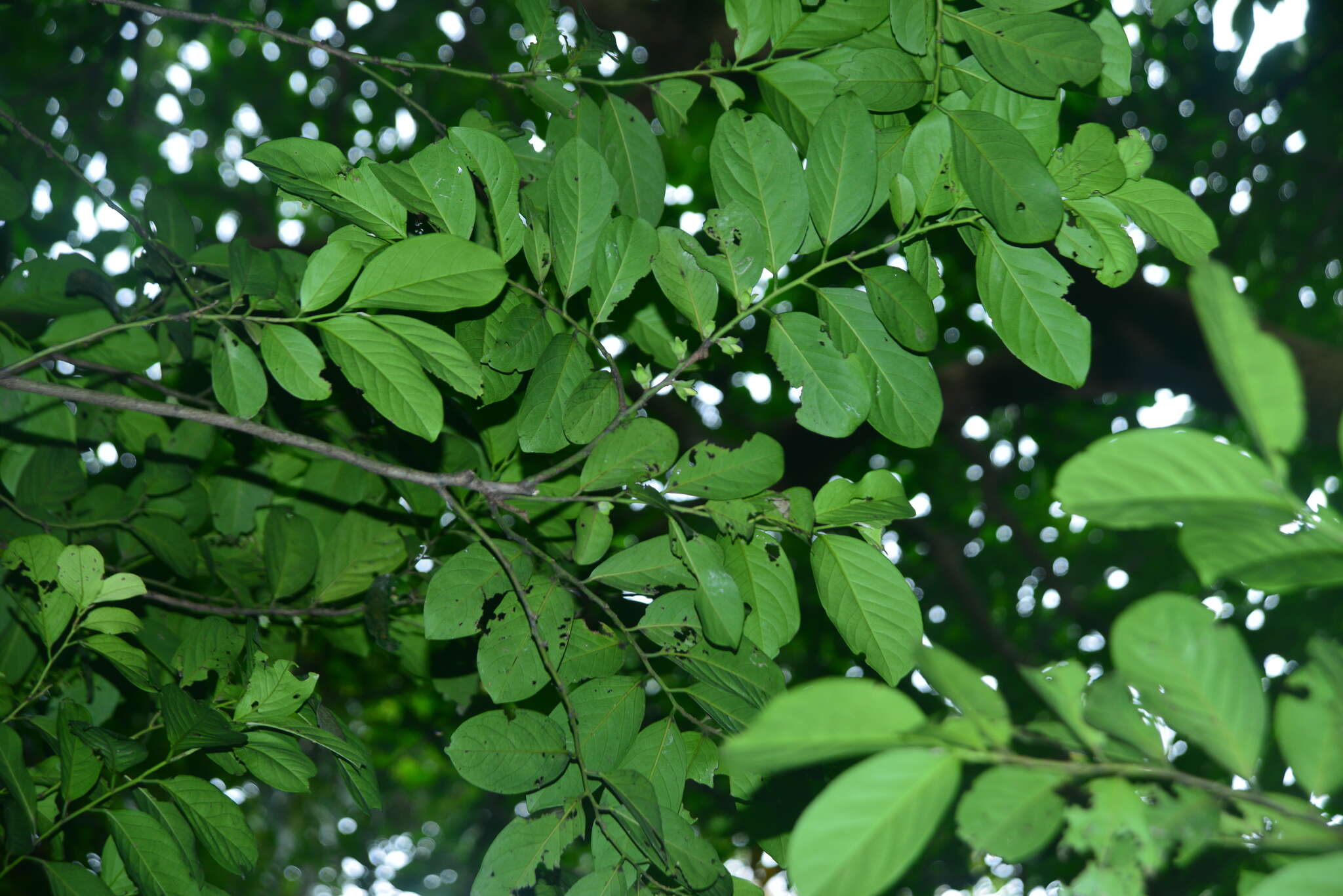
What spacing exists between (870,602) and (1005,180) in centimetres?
47

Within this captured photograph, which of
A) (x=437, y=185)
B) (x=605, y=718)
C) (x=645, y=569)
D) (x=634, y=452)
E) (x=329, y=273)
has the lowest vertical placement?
(x=605, y=718)

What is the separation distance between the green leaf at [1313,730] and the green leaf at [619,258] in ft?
2.27

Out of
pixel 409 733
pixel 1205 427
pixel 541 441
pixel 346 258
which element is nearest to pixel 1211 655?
pixel 541 441

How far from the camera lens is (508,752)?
94cm

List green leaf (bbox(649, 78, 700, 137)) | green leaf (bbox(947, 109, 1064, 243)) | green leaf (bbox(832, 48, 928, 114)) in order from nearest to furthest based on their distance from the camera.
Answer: green leaf (bbox(947, 109, 1064, 243)) < green leaf (bbox(832, 48, 928, 114)) < green leaf (bbox(649, 78, 700, 137))

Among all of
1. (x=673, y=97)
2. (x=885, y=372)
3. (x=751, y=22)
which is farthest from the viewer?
(x=673, y=97)

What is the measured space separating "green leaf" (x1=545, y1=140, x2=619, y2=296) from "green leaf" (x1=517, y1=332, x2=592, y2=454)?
0.09 metres

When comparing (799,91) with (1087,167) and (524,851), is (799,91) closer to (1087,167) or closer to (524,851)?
(1087,167)

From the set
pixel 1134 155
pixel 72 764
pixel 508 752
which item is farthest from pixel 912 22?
pixel 72 764

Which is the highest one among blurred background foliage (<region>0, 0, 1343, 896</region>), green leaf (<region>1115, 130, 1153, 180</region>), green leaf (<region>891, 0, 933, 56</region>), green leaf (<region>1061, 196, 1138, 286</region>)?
green leaf (<region>891, 0, 933, 56</region>)

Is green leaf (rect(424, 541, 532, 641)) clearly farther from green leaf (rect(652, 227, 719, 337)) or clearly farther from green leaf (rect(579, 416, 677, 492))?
green leaf (rect(652, 227, 719, 337))

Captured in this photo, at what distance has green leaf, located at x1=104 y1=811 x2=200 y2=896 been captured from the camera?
96 centimetres

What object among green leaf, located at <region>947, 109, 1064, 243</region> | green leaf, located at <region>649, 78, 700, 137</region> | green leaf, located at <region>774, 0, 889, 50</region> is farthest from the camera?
green leaf, located at <region>649, 78, 700, 137</region>

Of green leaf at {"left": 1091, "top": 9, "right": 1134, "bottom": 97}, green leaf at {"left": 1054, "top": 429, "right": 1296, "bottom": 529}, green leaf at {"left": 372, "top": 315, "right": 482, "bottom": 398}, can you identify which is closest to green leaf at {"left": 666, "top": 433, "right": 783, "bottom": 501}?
green leaf at {"left": 372, "top": 315, "right": 482, "bottom": 398}
